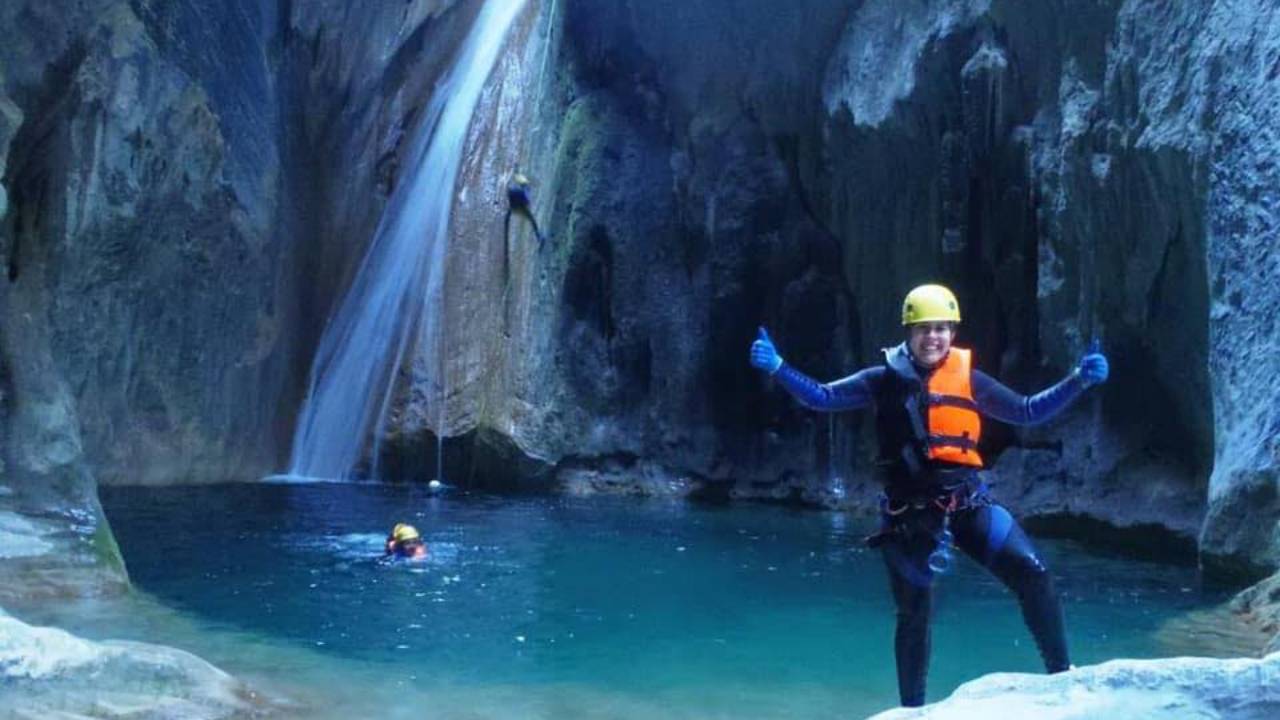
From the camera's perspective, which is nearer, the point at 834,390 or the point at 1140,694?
the point at 1140,694

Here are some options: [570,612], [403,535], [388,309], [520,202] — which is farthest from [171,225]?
[570,612]

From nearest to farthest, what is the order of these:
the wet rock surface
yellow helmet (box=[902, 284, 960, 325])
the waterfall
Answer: yellow helmet (box=[902, 284, 960, 325]) < the wet rock surface < the waterfall

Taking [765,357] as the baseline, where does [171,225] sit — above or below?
above

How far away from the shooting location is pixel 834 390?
486cm

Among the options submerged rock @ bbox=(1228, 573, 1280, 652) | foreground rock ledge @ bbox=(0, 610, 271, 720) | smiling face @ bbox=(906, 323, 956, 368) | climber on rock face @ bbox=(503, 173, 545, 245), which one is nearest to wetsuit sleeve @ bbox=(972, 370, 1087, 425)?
smiling face @ bbox=(906, 323, 956, 368)

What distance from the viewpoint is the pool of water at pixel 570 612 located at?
638 cm

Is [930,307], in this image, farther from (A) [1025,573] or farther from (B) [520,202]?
(B) [520,202]

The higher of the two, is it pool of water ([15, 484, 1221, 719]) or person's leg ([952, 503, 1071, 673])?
person's leg ([952, 503, 1071, 673])

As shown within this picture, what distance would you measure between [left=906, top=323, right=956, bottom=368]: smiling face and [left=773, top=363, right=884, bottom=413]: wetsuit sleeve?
154 mm

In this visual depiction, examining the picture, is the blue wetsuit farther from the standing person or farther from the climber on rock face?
the climber on rock face

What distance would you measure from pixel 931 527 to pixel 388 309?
1584 cm

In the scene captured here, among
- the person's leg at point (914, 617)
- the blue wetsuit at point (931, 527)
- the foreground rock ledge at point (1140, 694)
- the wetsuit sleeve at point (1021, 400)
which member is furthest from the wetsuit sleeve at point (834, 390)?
the foreground rock ledge at point (1140, 694)

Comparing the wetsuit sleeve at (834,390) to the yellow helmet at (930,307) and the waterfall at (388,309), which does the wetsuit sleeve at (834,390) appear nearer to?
the yellow helmet at (930,307)

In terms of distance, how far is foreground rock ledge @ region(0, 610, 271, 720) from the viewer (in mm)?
4668
